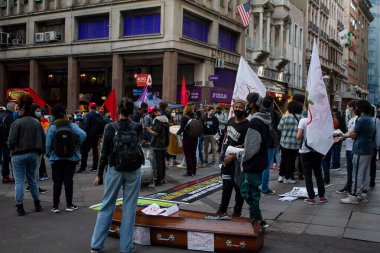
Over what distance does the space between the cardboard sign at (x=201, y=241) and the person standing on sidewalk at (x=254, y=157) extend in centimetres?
79

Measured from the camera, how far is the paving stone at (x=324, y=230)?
6.09m

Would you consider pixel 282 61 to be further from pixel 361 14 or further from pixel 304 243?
pixel 361 14

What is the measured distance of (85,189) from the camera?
9.56m

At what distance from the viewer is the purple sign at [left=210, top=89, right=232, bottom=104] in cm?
3022

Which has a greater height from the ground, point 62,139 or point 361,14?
point 361,14

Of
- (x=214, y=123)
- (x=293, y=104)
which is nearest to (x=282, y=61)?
(x=214, y=123)

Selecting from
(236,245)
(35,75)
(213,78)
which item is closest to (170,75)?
(213,78)

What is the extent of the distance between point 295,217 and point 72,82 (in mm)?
26197

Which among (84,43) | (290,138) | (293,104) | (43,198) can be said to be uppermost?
(84,43)

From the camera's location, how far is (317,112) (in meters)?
7.57

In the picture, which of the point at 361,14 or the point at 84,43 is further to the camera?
the point at 361,14

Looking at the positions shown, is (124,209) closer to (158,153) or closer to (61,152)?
(61,152)

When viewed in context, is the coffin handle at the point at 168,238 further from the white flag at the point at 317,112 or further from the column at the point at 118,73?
the column at the point at 118,73

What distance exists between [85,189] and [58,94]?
89.1 feet
